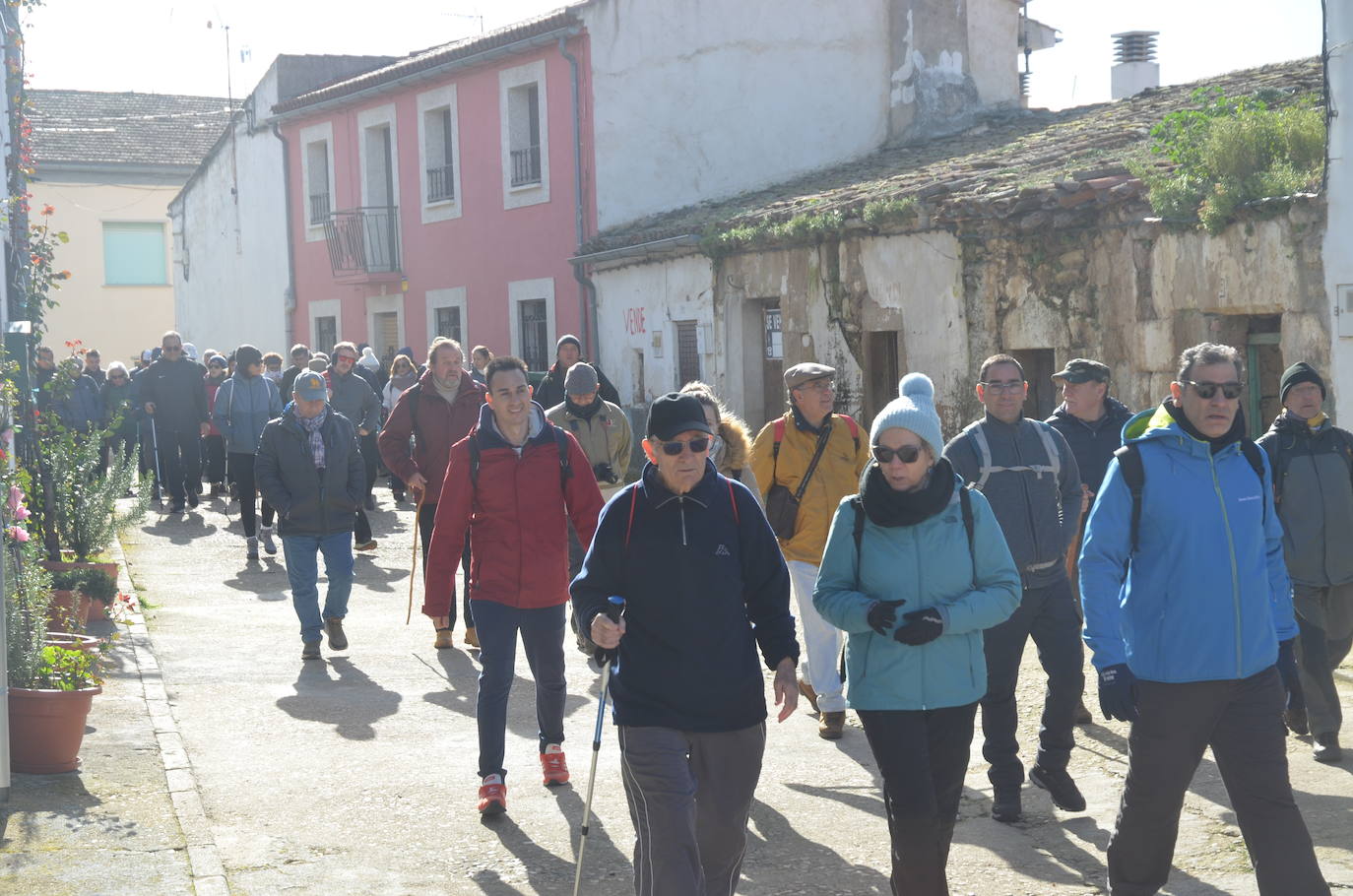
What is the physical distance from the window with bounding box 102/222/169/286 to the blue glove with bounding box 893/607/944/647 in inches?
1612

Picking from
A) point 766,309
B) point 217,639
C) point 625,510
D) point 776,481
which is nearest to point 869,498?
point 625,510

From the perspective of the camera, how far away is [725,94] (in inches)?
883

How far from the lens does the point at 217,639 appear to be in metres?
10.5

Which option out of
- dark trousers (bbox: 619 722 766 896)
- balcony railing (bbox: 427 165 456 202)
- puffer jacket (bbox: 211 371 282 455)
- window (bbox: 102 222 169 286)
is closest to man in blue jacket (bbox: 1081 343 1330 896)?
dark trousers (bbox: 619 722 766 896)

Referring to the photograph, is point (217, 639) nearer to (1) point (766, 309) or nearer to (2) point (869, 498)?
(2) point (869, 498)

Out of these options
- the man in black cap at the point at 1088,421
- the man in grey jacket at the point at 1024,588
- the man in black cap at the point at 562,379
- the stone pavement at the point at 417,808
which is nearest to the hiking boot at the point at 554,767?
the stone pavement at the point at 417,808

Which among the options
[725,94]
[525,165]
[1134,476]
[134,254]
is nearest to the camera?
[1134,476]

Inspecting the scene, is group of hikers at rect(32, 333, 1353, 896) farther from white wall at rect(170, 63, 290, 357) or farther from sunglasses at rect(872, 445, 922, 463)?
white wall at rect(170, 63, 290, 357)

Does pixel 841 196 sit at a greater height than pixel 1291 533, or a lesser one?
greater

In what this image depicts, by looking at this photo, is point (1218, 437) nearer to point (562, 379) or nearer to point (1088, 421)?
point (1088, 421)

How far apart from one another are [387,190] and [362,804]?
72.3 feet

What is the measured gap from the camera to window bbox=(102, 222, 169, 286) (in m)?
42.4

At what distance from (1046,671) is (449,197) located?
20.7 m

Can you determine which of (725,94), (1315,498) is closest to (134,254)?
(725,94)
